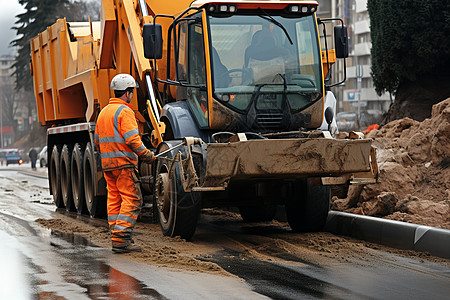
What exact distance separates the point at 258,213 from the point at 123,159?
4.01 m

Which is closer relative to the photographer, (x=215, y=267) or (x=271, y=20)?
(x=215, y=267)

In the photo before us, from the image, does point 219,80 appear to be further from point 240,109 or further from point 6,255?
point 6,255

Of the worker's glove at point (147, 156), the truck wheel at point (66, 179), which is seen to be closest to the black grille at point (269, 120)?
the worker's glove at point (147, 156)

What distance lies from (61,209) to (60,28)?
3.52 meters

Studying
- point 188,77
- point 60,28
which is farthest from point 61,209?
point 188,77

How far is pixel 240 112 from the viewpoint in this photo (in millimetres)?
10180

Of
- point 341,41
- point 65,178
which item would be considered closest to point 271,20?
point 341,41

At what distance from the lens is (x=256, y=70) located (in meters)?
10.3

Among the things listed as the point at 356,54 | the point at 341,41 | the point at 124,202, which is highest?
the point at 356,54

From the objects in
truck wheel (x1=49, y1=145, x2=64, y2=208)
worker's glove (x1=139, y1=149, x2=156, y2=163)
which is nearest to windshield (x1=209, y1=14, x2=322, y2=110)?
worker's glove (x1=139, y1=149, x2=156, y2=163)

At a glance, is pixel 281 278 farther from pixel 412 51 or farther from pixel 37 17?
pixel 37 17

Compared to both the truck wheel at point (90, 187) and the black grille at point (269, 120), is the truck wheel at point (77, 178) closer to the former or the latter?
the truck wheel at point (90, 187)

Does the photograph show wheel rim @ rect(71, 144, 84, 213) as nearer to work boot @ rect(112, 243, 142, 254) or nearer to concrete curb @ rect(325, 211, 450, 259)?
concrete curb @ rect(325, 211, 450, 259)

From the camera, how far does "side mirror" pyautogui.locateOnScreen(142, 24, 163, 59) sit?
10297mm
